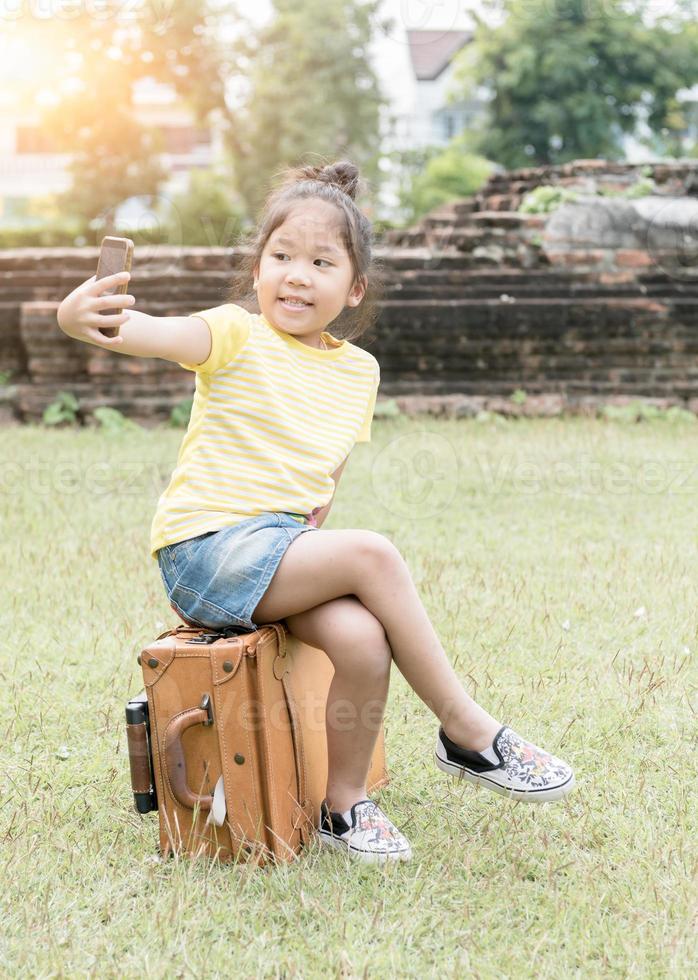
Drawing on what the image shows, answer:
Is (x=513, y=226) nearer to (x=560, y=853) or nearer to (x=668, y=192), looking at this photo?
(x=668, y=192)

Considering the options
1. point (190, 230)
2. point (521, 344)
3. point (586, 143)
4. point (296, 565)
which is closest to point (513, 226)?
point (521, 344)

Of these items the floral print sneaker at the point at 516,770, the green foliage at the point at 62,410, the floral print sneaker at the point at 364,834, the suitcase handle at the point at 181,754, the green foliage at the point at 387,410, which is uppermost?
the suitcase handle at the point at 181,754

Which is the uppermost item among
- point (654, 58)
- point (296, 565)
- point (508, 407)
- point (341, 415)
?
point (654, 58)

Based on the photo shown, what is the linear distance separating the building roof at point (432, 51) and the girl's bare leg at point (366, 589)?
42497 mm

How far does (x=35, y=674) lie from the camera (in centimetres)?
333

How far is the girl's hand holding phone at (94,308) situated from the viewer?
208 cm

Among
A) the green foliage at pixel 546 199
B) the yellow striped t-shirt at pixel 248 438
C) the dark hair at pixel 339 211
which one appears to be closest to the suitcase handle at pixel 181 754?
the yellow striped t-shirt at pixel 248 438

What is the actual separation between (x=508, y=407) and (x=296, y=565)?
251 inches

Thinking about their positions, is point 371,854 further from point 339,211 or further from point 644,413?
point 644,413

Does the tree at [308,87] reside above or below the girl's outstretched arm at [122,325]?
above

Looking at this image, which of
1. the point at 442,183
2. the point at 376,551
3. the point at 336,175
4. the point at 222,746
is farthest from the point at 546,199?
the point at 442,183

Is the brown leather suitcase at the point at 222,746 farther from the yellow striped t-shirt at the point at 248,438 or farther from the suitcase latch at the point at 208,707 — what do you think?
the yellow striped t-shirt at the point at 248,438

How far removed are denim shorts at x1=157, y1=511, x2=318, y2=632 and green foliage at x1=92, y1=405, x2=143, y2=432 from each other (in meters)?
5.77

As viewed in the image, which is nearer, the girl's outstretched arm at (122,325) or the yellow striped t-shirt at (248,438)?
the girl's outstretched arm at (122,325)
